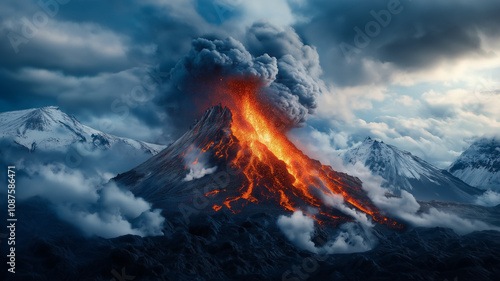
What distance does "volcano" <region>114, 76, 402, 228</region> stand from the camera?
115750 millimetres

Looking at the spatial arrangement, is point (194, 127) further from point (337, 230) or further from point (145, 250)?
point (145, 250)

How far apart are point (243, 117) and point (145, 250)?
289 ft

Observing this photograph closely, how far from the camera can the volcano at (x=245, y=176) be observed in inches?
4557

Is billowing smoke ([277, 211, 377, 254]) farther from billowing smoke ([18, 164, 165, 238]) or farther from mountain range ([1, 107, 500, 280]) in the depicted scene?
billowing smoke ([18, 164, 165, 238])

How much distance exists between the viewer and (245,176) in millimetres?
126250

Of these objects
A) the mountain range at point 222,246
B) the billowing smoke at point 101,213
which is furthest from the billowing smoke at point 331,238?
the billowing smoke at point 101,213

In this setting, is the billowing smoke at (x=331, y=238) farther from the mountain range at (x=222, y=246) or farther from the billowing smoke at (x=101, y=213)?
the billowing smoke at (x=101, y=213)

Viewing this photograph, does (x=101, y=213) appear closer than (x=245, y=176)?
Yes

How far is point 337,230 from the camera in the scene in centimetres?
10506

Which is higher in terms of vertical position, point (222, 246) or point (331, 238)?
point (331, 238)

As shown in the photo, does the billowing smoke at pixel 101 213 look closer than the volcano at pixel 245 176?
Yes

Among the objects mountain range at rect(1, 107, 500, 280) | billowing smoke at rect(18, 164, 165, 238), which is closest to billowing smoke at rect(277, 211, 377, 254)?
mountain range at rect(1, 107, 500, 280)

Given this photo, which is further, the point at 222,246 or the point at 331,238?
the point at 331,238

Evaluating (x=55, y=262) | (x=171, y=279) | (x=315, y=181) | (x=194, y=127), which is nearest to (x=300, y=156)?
(x=315, y=181)
